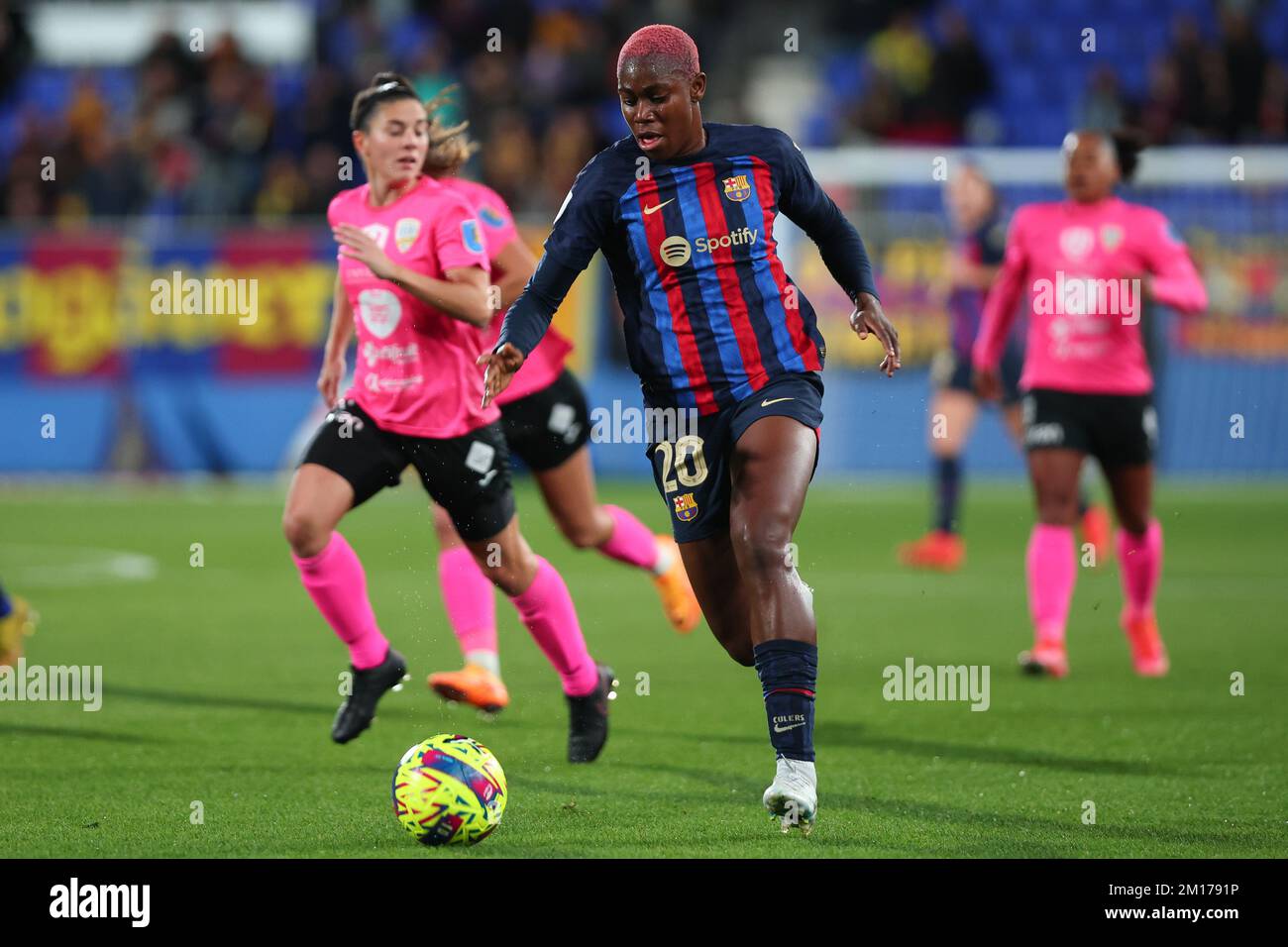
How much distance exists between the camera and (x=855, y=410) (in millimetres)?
18062

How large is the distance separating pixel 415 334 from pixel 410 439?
14.8 inches

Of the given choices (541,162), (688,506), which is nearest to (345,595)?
(688,506)

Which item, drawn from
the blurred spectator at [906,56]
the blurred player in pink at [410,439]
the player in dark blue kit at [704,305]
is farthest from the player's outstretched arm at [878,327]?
the blurred spectator at [906,56]

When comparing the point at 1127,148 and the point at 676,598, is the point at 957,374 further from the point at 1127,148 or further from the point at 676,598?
the point at 676,598

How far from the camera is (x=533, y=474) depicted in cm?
822

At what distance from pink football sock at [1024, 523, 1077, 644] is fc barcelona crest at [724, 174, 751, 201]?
11.8 feet

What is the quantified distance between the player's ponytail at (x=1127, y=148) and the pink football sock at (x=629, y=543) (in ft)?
9.10

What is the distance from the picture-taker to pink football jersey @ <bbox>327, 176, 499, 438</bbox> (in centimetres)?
686

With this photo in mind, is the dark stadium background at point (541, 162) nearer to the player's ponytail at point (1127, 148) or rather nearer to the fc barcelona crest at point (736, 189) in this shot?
the player's ponytail at point (1127, 148)

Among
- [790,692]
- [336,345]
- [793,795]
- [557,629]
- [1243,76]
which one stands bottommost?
[793,795]

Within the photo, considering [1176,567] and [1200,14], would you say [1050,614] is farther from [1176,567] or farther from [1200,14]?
[1200,14]

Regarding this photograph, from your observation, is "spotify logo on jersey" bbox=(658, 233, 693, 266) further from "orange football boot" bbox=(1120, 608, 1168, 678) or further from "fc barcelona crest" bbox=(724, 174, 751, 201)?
"orange football boot" bbox=(1120, 608, 1168, 678)

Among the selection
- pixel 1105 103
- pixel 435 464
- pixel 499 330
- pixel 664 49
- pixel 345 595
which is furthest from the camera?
pixel 1105 103

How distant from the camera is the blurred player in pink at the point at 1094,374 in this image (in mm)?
8766
